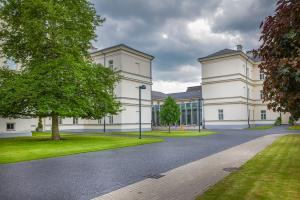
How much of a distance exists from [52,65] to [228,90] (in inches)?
1231

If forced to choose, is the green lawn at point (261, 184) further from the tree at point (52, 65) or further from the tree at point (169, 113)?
the tree at point (169, 113)

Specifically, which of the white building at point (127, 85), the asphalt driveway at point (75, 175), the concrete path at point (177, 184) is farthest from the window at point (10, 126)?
Answer: the concrete path at point (177, 184)

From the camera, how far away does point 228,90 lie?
43.3 m

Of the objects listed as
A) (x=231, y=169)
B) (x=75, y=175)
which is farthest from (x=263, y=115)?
(x=75, y=175)

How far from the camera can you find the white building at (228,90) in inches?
1677

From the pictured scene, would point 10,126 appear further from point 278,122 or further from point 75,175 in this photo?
point 278,122

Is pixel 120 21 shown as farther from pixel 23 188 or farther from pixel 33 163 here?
pixel 23 188

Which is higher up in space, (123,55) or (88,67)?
(123,55)

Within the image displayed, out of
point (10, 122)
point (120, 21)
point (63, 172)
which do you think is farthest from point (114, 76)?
point (63, 172)

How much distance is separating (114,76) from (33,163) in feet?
47.0

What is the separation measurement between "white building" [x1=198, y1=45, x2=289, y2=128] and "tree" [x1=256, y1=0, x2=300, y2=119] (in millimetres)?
38372

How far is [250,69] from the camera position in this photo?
4884 cm

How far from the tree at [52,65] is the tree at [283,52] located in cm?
1599

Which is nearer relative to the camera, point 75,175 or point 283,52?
point 283,52
